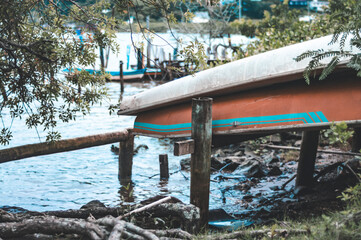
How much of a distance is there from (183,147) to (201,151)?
0.29 metres

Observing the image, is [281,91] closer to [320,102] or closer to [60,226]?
[320,102]

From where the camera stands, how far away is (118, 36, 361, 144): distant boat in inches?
210

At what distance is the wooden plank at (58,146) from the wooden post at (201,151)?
2.33 m

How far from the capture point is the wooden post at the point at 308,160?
720cm

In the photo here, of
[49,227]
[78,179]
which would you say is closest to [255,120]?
[49,227]

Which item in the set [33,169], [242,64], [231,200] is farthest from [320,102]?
[33,169]

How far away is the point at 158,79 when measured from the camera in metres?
32.6

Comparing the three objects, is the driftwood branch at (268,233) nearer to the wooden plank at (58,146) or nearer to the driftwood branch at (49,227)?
the driftwood branch at (49,227)

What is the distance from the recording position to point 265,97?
5875mm

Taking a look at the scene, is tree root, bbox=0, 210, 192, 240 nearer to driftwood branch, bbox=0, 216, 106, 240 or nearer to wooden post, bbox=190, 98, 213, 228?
driftwood branch, bbox=0, 216, 106, 240

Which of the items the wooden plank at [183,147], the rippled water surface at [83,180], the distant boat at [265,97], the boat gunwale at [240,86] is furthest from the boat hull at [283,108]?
the rippled water surface at [83,180]

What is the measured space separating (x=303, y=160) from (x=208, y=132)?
8.06ft

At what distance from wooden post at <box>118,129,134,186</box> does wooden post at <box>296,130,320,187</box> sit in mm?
3116

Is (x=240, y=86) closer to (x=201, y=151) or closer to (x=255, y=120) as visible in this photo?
(x=255, y=120)
